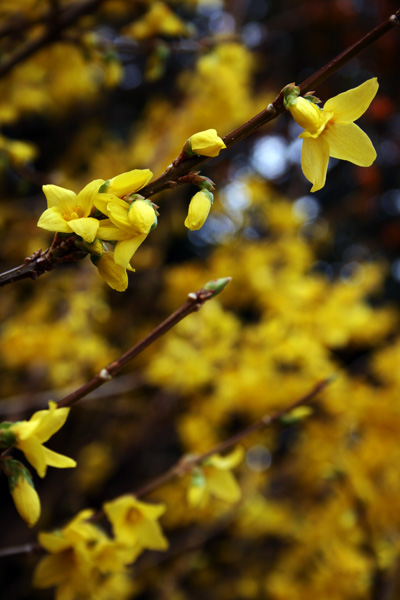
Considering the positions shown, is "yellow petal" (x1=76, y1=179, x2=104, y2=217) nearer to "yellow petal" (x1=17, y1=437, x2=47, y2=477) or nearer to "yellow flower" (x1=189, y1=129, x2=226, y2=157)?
"yellow flower" (x1=189, y1=129, x2=226, y2=157)

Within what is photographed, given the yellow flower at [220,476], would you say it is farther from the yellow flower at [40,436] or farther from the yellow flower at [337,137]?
the yellow flower at [337,137]

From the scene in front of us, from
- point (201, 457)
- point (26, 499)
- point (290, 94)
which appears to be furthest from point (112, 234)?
point (201, 457)

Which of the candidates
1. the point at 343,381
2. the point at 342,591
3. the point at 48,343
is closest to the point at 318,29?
the point at 343,381

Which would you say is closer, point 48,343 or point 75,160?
point 48,343

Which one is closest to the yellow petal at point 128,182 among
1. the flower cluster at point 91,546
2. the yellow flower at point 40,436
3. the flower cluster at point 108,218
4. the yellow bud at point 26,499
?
the flower cluster at point 108,218

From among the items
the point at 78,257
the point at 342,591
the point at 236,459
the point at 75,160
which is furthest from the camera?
the point at 75,160

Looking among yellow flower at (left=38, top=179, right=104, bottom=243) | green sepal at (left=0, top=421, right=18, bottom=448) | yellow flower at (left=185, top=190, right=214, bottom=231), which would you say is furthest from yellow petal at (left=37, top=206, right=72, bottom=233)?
green sepal at (left=0, top=421, right=18, bottom=448)

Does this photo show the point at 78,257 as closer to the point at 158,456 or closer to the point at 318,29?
the point at 158,456
